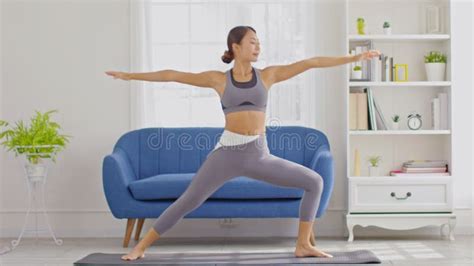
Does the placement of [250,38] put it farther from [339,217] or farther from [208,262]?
[339,217]

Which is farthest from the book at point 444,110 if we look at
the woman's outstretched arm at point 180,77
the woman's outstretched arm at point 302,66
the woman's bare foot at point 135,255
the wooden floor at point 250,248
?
the woman's bare foot at point 135,255

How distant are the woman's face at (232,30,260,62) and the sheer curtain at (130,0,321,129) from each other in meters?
1.81

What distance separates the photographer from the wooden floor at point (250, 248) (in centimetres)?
459

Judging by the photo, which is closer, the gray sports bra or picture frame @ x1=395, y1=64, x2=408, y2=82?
the gray sports bra

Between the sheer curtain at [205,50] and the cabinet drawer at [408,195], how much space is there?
0.80 meters

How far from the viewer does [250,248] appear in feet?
16.9

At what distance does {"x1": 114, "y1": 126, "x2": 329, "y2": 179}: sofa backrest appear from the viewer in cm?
574

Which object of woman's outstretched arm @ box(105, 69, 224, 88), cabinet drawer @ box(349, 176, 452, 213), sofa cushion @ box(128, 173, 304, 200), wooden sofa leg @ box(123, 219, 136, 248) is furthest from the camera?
cabinet drawer @ box(349, 176, 452, 213)

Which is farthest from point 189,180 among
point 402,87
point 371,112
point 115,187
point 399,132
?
point 402,87

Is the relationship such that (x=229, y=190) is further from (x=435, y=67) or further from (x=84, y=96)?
(x=435, y=67)

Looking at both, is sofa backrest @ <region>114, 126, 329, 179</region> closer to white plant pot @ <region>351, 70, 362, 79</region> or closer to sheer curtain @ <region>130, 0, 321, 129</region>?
sheer curtain @ <region>130, 0, 321, 129</region>

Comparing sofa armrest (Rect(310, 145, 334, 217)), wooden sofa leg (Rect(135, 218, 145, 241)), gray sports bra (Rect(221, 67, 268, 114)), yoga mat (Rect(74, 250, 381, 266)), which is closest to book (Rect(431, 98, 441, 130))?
sofa armrest (Rect(310, 145, 334, 217))

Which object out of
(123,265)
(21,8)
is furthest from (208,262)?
(21,8)

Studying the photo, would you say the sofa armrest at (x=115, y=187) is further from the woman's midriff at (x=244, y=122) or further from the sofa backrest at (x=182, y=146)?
the woman's midriff at (x=244, y=122)
